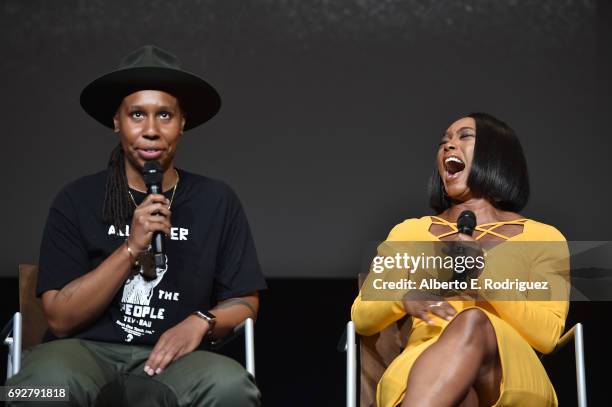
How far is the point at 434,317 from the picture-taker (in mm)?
2766

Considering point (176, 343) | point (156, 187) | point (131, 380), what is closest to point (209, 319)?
point (176, 343)

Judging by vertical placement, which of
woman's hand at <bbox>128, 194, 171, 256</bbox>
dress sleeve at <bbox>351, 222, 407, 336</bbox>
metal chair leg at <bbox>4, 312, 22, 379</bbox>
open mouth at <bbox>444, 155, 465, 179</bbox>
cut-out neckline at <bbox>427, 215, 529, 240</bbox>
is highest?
open mouth at <bbox>444, 155, 465, 179</bbox>

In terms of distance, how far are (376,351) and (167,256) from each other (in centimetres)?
70

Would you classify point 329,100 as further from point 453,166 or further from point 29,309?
point 29,309

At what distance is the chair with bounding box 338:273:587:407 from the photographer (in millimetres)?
2791

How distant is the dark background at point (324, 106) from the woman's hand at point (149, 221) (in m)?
1.92

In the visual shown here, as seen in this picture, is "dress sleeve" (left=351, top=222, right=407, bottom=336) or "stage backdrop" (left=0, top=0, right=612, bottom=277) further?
"stage backdrop" (left=0, top=0, right=612, bottom=277)

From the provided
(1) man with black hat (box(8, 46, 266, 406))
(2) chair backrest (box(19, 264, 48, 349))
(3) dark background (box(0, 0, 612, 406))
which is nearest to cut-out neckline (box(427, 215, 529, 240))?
(1) man with black hat (box(8, 46, 266, 406))

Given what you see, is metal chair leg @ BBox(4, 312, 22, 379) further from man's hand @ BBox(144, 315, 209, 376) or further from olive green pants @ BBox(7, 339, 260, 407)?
man's hand @ BBox(144, 315, 209, 376)

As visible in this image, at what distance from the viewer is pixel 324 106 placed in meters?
4.49

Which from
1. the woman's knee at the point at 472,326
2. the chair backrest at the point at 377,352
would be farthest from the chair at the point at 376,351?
the woman's knee at the point at 472,326

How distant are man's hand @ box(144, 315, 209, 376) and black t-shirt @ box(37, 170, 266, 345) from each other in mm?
79

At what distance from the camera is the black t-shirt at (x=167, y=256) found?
263cm

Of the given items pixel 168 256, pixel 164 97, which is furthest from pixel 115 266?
pixel 164 97
